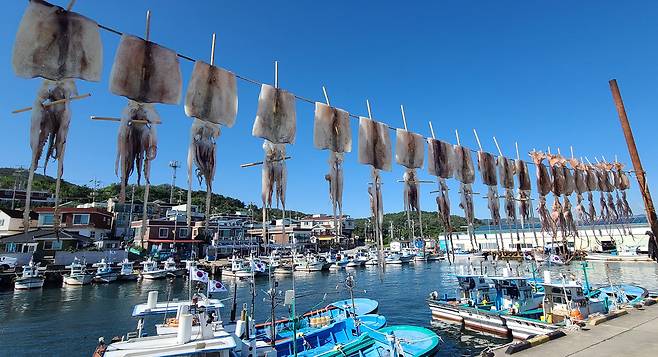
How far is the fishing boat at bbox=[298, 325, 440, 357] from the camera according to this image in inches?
526

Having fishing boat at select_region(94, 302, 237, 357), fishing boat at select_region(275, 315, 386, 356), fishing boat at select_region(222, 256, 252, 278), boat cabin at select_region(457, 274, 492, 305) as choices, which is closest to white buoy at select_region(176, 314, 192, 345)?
fishing boat at select_region(94, 302, 237, 357)

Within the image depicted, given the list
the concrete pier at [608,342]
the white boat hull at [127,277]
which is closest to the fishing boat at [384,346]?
the concrete pier at [608,342]

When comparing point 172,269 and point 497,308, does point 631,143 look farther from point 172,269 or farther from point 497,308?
point 172,269

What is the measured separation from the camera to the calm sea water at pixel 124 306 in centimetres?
2198

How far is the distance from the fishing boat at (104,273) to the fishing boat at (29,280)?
6187 mm

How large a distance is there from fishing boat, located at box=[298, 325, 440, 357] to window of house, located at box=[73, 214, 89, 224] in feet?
174

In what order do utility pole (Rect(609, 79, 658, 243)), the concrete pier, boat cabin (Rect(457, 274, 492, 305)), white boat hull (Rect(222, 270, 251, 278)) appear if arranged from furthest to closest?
white boat hull (Rect(222, 270, 251, 278)) → boat cabin (Rect(457, 274, 492, 305)) → utility pole (Rect(609, 79, 658, 243)) → the concrete pier

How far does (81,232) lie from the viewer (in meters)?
53.7

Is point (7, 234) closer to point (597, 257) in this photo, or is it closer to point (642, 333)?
point (642, 333)

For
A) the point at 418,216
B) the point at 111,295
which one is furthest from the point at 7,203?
the point at 418,216

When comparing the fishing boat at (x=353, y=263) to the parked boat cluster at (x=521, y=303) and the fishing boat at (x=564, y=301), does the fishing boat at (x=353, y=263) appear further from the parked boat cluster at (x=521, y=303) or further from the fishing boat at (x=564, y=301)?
the fishing boat at (x=564, y=301)

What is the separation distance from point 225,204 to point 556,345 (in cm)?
11888

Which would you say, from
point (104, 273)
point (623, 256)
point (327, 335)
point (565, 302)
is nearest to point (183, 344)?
point (327, 335)

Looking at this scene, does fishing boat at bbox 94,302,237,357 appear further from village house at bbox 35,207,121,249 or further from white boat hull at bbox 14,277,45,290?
village house at bbox 35,207,121,249
